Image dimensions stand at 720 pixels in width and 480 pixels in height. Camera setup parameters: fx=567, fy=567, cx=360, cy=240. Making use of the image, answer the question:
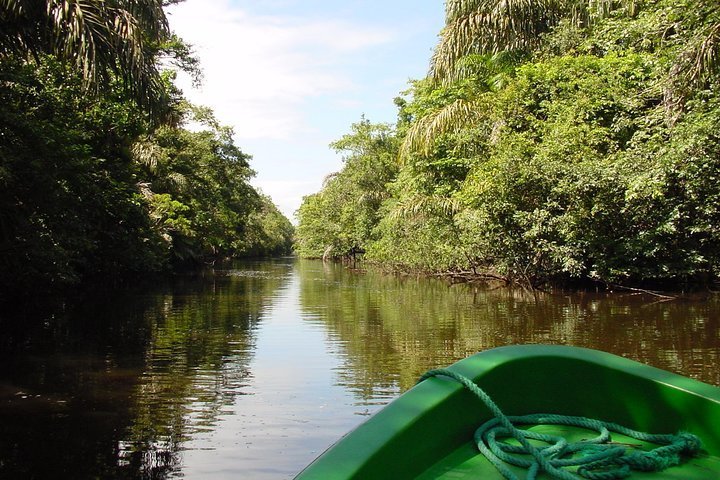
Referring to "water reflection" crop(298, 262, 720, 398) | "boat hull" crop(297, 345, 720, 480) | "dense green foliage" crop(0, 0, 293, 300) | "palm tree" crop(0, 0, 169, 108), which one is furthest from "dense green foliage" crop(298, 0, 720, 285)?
"dense green foliage" crop(0, 0, 293, 300)

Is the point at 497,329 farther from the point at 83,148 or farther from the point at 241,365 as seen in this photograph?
the point at 83,148

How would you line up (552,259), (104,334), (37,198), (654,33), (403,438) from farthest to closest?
(552,259) → (654,33) → (37,198) → (104,334) → (403,438)

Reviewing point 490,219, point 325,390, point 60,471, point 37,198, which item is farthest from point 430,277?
point 60,471

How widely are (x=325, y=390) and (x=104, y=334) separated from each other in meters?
4.96

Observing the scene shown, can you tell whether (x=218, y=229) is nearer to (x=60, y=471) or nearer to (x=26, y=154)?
(x=26, y=154)

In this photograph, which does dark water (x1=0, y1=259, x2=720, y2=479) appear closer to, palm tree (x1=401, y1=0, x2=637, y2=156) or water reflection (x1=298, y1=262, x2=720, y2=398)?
water reflection (x1=298, y1=262, x2=720, y2=398)

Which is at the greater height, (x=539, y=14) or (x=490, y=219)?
(x=539, y=14)

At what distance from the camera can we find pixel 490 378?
233 cm

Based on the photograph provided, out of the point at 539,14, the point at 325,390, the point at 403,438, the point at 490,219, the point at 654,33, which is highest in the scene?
the point at 539,14

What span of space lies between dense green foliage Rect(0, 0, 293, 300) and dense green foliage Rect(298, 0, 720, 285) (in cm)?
855

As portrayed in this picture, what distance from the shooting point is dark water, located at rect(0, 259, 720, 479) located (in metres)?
3.99

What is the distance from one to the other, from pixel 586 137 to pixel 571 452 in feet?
45.5

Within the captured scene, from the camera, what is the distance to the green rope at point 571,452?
1827 mm

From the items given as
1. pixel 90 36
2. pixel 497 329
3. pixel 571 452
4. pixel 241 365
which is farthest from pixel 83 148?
pixel 571 452
